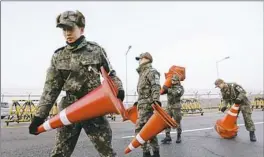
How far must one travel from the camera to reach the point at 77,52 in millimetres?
3111

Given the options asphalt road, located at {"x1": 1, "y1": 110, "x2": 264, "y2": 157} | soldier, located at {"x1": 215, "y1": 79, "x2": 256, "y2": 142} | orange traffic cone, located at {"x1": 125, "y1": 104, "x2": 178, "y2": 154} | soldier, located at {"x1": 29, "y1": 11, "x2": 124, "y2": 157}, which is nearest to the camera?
soldier, located at {"x1": 29, "y1": 11, "x2": 124, "y2": 157}

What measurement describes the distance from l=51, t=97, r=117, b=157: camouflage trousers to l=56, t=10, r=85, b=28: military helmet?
80 cm

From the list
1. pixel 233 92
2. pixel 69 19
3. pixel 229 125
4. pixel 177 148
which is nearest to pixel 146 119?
pixel 177 148

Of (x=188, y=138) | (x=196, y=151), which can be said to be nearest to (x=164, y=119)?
(x=196, y=151)

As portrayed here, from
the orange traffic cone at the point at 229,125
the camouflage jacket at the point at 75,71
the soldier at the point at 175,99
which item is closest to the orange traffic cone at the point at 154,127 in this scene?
the camouflage jacket at the point at 75,71

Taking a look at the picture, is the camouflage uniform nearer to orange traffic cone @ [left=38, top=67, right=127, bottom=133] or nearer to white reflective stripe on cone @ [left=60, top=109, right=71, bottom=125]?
orange traffic cone @ [left=38, top=67, right=127, bottom=133]

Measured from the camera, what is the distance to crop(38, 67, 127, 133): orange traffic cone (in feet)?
8.91

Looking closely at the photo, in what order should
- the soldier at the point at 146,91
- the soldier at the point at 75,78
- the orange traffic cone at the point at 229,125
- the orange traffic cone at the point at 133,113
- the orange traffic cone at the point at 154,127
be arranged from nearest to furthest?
the soldier at the point at 75,78
the orange traffic cone at the point at 154,127
the soldier at the point at 146,91
the orange traffic cone at the point at 133,113
the orange traffic cone at the point at 229,125

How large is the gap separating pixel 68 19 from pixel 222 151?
4751mm

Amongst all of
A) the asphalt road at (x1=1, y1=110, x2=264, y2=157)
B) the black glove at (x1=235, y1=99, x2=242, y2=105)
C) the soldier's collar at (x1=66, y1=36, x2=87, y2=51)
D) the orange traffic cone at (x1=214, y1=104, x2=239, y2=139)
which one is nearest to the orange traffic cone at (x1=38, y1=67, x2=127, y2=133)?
the soldier's collar at (x1=66, y1=36, x2=87, y2=51)

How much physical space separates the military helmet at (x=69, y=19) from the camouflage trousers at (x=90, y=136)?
0.80 meters

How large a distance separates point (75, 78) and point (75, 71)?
74mm

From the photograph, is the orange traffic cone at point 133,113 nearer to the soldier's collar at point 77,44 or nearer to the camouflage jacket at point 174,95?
the camouflage jacket at point 174,95

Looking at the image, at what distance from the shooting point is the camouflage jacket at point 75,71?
307cm
